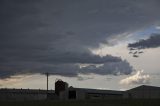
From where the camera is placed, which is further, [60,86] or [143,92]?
[143,92]

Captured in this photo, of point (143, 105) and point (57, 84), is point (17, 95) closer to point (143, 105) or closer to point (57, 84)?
point (57, 84)

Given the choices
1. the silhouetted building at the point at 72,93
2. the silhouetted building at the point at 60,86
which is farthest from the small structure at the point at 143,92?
the silhouetted building at the point at 60,86

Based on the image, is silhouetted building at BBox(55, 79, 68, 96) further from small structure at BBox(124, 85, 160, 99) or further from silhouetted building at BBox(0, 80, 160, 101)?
small structure at BBox(124, 85, 160, 99)

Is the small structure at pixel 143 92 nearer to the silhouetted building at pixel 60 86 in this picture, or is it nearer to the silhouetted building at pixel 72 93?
the silhouetted building at pixel 72 93

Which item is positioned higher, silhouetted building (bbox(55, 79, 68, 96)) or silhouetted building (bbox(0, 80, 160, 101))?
silhouetted building (bbox(55, 79, 68, 96))

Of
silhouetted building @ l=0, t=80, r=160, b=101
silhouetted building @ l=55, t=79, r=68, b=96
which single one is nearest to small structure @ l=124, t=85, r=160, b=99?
silhouetted building @ l=0, t=80, r=160, b=101

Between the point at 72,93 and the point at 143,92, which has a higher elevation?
the point at 143,92

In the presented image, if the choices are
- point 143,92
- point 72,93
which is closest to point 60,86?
point 72,93

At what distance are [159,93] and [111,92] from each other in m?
19.9

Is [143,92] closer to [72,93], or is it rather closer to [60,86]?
[72,93]

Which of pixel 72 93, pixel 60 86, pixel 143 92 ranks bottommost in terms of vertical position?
pixel 72 93

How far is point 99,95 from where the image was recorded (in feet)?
497

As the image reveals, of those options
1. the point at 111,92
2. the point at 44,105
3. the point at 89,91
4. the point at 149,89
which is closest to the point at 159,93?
the point at 149,89

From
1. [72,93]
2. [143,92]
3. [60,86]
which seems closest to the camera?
[72,93]
